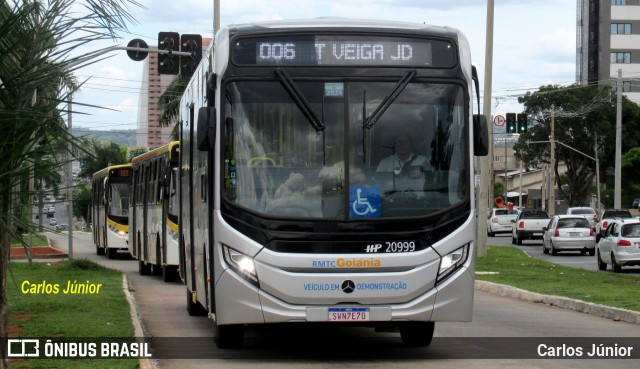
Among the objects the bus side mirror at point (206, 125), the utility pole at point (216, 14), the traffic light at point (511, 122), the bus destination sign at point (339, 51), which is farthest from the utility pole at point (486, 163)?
the bus side mirror at point (206, 125)

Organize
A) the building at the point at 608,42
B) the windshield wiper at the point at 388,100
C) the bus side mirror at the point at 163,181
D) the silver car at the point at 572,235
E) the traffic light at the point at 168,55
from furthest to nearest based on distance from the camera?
the building at the point at 608,42 < the silver car at the point at 572,235 < the traffic light at the point at 168,55 < the bus side mirror at the point at 163,181 < the windshield wiper at the point at 388,100

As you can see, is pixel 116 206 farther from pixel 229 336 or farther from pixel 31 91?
pixel 31 91

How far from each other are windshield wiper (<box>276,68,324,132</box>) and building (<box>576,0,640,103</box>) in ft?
317

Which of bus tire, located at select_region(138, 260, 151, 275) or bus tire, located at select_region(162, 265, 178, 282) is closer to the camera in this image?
bus tire, located at select_region(162, 265, 178, 282)

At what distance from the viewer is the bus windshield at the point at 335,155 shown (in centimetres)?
1159

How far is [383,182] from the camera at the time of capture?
38.3 ft

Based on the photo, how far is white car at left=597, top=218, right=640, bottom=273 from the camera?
1255 inches

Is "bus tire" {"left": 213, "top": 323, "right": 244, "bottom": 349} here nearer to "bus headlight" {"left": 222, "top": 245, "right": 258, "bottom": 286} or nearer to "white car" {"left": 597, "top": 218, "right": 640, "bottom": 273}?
"bus headlight" {"left": 222, "top": 245, "right": 258, "bottom": 286}

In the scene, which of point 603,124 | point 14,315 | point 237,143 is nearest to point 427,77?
point 237,143

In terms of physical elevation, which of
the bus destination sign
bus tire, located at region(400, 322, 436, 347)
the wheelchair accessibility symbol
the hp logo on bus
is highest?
the bus destination sign

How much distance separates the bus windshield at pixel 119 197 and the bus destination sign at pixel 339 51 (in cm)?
3044

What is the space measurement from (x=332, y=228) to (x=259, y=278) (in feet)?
2.96

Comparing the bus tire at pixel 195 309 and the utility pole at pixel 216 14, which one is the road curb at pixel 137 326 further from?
the utility pole at pixel 216 14

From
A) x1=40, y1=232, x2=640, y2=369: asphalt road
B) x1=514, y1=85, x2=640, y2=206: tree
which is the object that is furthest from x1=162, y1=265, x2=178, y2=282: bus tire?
x1=514, y1=85, x2=640, y2=206: tree
